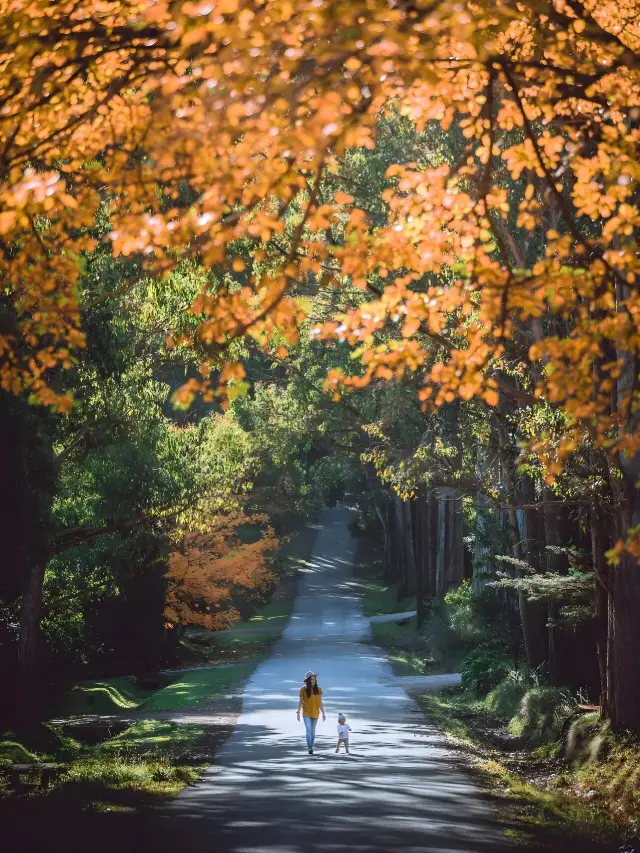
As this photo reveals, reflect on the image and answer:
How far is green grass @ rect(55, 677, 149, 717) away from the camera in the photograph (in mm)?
27802

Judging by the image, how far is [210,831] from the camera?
12.0 meters

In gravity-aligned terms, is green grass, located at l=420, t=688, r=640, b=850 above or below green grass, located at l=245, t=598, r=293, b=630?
above

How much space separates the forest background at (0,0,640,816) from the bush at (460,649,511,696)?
2.34ft

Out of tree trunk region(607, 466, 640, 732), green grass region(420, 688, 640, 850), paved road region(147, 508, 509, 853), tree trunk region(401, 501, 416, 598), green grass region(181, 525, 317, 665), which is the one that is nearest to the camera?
paved road region(147, 508, 509, 853)

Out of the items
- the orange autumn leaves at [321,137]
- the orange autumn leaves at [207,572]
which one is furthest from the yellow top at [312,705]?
the orange autumn leaves at [207,572]

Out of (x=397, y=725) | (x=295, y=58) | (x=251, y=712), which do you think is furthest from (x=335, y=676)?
(x=295, y=58)

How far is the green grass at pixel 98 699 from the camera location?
27802 millimetres

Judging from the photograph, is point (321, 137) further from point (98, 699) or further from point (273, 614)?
point (273, 614)

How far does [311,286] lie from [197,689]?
11541mm

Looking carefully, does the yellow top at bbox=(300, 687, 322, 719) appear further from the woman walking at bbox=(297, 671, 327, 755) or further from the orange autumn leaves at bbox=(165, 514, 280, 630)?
the orange autumn leaves at bbox=(165, 514, 280, 630)

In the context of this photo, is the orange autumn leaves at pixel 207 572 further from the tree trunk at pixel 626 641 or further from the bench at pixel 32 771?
the tree trunk at pixel 626 641

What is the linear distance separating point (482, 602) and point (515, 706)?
835 cm

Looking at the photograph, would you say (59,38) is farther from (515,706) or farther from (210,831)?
(515,706)

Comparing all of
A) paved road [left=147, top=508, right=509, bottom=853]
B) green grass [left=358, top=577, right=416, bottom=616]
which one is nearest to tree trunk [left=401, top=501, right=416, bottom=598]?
green grass [left=358, top=577, right=416, bottom=616]
